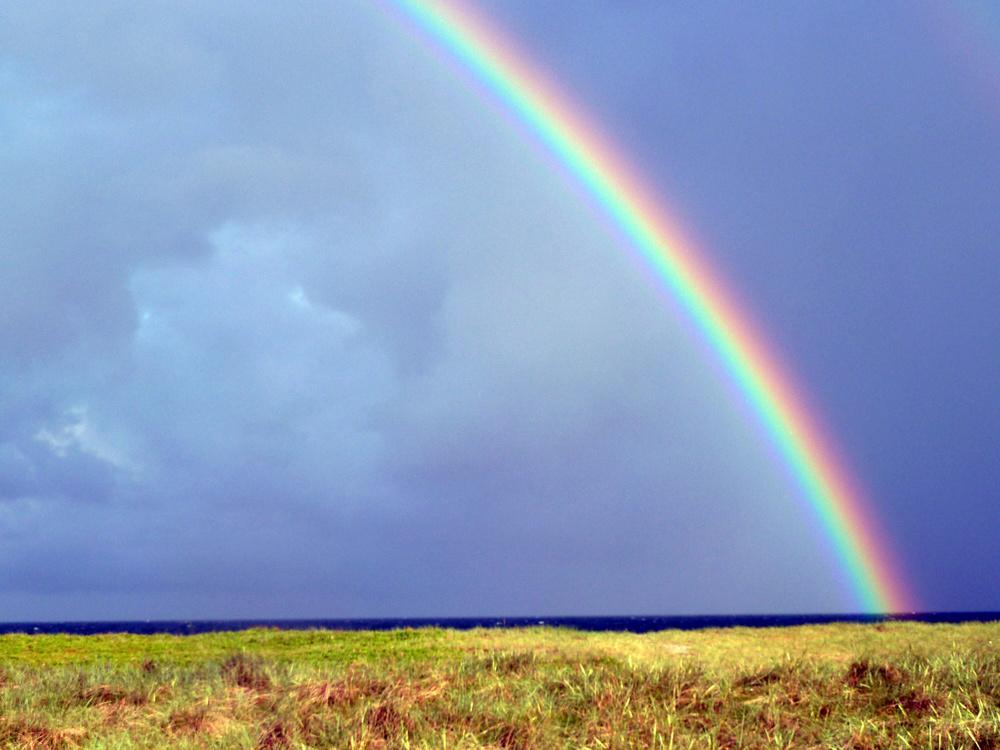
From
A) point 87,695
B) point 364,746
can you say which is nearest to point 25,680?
point 87,695

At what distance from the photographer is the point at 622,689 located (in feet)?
34.5

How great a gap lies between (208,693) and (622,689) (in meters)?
5.41

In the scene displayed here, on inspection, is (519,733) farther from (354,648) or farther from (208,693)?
(354,648)

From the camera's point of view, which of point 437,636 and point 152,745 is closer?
point 152,745

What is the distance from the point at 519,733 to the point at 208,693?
474 centimetres

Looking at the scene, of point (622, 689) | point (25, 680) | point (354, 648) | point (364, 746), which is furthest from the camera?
point (354, 648)

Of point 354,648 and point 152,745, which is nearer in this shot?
point 152,745

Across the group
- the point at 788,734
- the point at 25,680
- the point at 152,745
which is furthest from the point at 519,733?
the point at 25,680

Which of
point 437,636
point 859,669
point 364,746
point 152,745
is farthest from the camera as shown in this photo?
point 437,636

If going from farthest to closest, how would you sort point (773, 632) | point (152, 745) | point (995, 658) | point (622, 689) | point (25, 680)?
point (773, 632), point (25, 680), point (995, 658), point (622, 689), point (152, 745)

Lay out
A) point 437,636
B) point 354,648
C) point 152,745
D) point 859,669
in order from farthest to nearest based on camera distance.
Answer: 1. point 437,636
2. point 354,648
3. point 859,669
4. point 152,745

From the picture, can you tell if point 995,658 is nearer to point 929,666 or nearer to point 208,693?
point 929,666

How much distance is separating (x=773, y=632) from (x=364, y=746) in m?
30.5

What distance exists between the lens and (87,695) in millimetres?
11969
